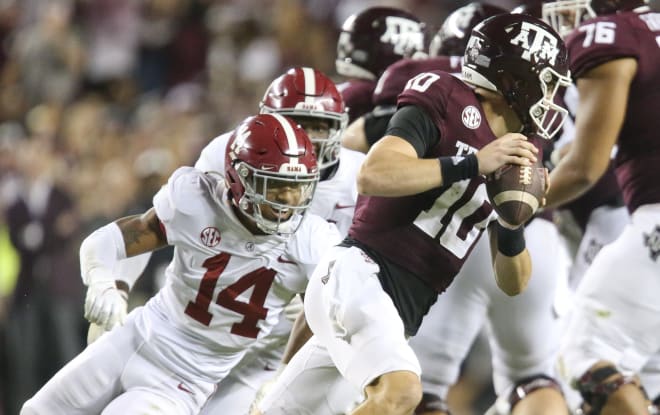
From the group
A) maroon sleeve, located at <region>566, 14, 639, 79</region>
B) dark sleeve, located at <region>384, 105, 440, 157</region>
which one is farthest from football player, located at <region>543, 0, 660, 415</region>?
dark sleeve, located at <region>384, 105, 440, 157</region>

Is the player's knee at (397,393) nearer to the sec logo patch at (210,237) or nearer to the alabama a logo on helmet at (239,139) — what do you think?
the sec logo patch at (210,237)

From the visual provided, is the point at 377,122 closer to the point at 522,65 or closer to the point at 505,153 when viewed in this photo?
the point at 522,65

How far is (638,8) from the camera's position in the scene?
492cm

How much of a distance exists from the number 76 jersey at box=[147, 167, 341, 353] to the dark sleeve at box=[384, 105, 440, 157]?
74 centimetres

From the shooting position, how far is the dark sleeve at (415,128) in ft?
12.4

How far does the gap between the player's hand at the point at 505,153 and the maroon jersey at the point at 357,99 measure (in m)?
1.75

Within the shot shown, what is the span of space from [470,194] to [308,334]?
892 mm

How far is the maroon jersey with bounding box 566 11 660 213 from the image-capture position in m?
4.63

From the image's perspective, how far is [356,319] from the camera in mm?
3869

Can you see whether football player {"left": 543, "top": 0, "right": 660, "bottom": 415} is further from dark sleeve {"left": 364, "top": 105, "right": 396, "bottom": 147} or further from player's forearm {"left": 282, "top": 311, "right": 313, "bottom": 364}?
player's forearm {"left": 282, "top": 311, "right": 313, "bottom": 364}

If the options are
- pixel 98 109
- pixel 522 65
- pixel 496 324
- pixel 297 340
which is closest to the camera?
pixel 522 65

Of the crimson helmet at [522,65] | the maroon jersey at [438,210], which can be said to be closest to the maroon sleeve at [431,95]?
the maroon jersey at [438,210]

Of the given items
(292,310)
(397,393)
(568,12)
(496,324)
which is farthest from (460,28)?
(397,393)

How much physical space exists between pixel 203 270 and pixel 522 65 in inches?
53.1
